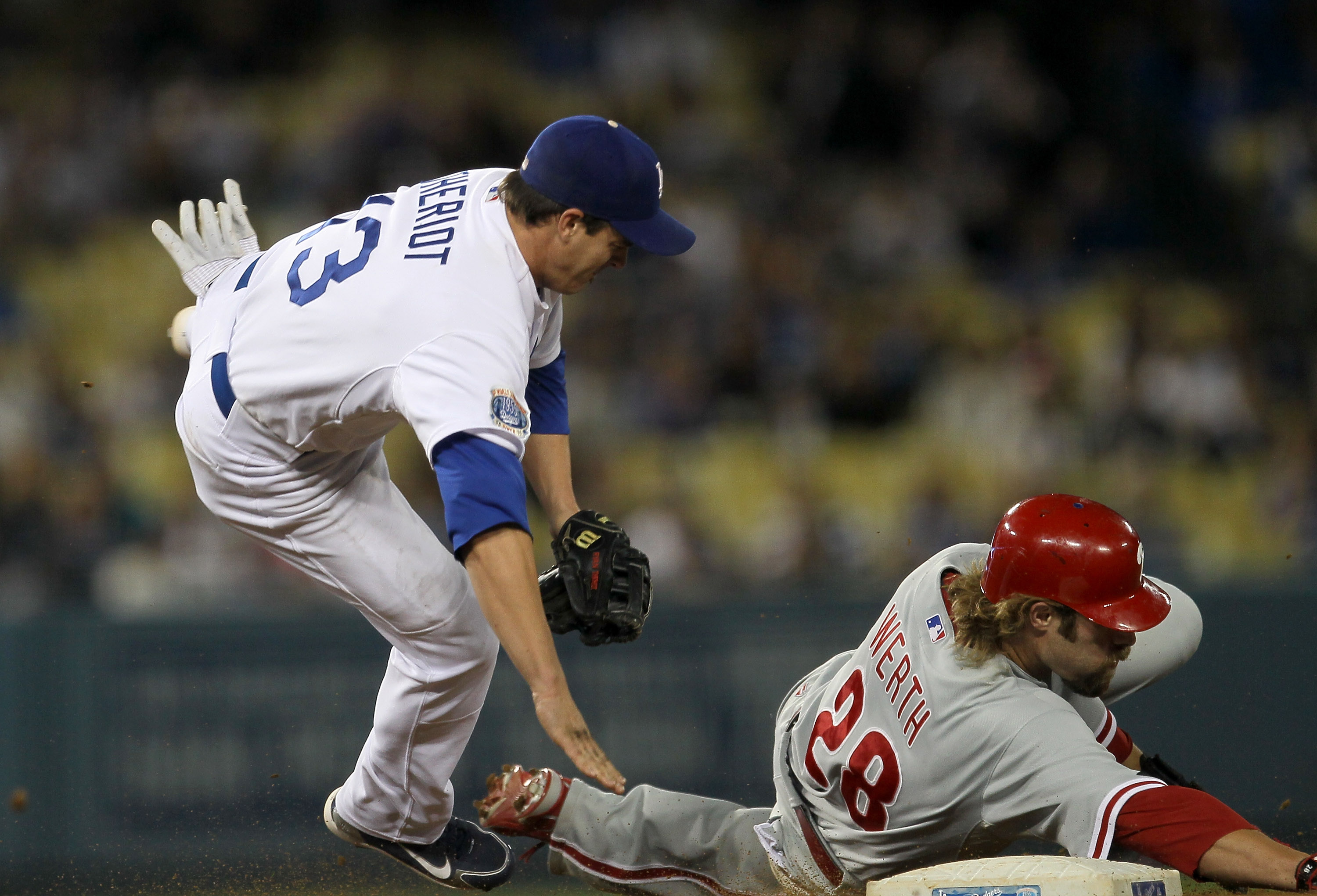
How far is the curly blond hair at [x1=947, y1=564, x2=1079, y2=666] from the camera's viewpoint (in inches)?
127

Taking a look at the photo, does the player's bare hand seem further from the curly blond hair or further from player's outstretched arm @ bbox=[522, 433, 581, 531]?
player's outstretched arm @ bbox=[522, 433, 581, 531]

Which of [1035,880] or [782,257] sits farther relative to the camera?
[782,257]

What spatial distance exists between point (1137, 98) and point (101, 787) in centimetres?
843

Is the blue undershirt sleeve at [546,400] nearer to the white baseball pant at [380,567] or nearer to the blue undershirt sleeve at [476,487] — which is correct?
the white baseball pant at [380,567]

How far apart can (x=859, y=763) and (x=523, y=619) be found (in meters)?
1.04

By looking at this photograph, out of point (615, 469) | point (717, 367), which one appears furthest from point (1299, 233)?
point (615, 469)

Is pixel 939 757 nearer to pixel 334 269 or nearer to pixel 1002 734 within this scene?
pixel 1002 734

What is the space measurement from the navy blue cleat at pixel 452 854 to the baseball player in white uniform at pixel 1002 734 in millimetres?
684

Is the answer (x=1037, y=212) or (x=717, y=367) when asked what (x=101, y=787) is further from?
(x=1037, y=212)

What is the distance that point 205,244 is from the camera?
13.6 feet

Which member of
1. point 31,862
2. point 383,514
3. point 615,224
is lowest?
point 31,862

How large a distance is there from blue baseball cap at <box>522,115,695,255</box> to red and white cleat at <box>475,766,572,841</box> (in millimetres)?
1671

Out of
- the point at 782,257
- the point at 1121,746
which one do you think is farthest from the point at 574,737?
the point at 782,257

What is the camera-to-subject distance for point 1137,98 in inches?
409
